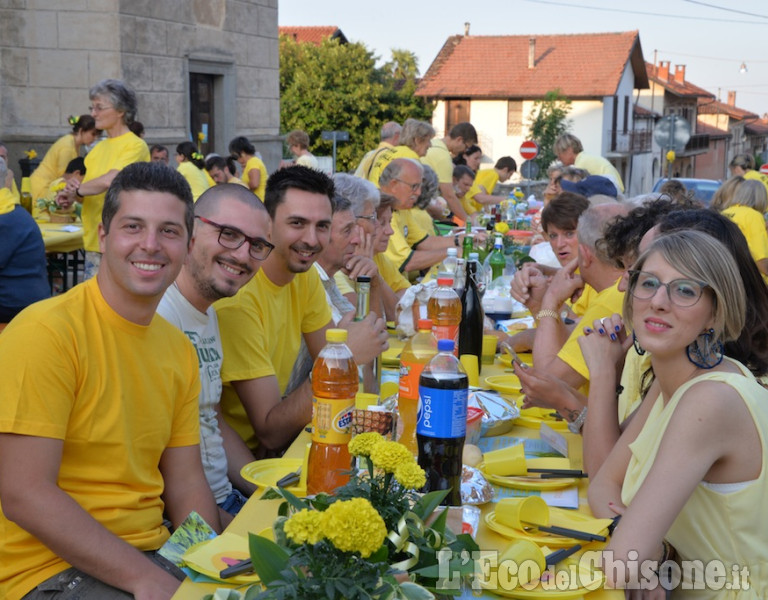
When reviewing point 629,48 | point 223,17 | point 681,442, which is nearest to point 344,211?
point 681,442

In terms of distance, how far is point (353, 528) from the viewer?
1.20 meters

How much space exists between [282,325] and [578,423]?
1.19m

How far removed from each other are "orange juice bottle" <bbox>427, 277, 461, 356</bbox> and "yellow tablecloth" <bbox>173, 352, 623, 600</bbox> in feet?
1.35

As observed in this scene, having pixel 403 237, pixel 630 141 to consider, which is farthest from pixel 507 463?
pixel 630 141

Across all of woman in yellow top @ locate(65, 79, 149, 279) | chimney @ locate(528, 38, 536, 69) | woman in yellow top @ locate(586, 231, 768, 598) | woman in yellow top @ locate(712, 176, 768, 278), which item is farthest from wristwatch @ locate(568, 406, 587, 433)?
chimney @ locate(528, 38, 536, 69)

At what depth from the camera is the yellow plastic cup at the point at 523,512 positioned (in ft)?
6.28

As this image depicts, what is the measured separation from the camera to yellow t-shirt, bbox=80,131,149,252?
6.96 meters

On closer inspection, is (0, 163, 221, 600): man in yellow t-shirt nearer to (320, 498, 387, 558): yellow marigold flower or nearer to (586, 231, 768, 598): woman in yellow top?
(320, 498, 387, 558): yellow marigold flower

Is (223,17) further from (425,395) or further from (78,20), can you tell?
(425,395)

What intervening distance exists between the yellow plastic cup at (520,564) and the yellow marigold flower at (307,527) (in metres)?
0.59

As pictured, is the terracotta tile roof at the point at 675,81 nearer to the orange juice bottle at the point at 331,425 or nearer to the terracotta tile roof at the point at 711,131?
the terracotta tile roof at the point at 711,131

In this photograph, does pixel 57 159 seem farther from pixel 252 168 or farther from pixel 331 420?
pixel 331 420

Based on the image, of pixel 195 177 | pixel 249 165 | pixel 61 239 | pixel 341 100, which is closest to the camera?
pixel 61 239

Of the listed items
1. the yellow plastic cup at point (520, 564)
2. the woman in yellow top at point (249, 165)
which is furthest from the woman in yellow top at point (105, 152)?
the woman in yellow top at point (249, 165)
